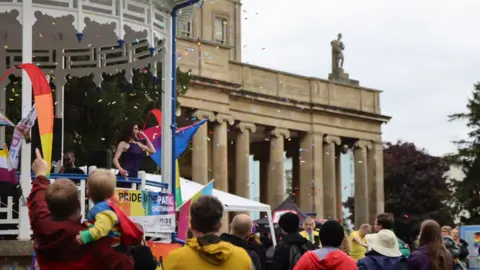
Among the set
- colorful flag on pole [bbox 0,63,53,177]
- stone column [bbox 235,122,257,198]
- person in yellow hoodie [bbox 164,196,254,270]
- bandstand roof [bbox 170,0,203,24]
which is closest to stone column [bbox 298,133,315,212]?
stone column [bbox 235,122,257,198]

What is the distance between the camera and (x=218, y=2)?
65.2 meters

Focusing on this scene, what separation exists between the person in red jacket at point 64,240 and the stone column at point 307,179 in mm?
55711

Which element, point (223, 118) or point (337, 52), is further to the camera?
point (337, 52)

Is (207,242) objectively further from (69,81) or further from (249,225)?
(69,81)

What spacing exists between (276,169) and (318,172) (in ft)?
13.1

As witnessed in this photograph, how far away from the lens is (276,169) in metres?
60.0

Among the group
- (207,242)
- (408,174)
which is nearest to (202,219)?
(207,242)

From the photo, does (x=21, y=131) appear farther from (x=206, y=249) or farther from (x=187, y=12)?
(x=206, y=249)

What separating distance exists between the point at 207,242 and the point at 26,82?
303 inches

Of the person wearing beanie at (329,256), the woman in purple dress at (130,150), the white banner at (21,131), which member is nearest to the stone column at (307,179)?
the woman in purple dress at (130,150)

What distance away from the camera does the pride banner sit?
46.9ft

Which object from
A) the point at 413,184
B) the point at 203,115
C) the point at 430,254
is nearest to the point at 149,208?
the point at 430,254

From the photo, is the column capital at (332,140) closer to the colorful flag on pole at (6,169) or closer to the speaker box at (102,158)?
the speaker box at (102,158)

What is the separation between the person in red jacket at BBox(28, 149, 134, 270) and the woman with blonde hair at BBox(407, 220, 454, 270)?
15.2 ft
